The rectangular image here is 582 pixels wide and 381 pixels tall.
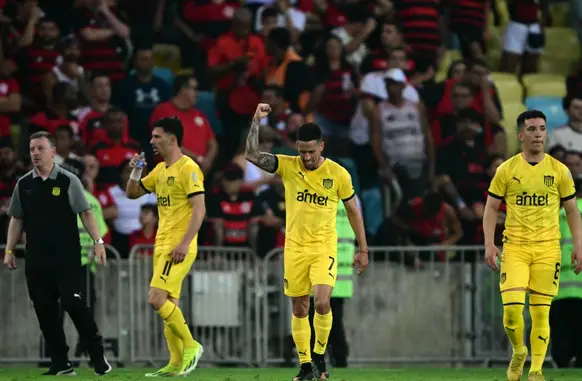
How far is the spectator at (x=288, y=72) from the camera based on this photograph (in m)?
22.0

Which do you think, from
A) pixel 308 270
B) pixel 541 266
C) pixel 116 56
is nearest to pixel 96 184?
pixel 116 56

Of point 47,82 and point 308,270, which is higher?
point 47,82

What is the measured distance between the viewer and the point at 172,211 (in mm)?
15500

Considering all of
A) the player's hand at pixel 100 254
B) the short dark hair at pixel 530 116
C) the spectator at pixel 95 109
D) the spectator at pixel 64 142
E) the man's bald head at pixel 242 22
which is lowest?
the player's hand at pixel 100 254

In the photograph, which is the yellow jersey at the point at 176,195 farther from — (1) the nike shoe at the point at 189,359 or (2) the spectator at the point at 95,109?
(2) the spectator at the point at 95,109

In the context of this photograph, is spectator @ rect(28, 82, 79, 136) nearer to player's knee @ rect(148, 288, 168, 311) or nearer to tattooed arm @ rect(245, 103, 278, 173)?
player's knee @ rect(148, 288, 168, 311)

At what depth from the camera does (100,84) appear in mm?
21250

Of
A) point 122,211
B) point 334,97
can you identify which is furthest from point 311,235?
point 334,97

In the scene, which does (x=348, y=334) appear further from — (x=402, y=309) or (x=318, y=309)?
(x=318, y=309)

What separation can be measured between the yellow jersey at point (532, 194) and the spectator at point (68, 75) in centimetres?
883

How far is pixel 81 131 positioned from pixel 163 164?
18.6 feet

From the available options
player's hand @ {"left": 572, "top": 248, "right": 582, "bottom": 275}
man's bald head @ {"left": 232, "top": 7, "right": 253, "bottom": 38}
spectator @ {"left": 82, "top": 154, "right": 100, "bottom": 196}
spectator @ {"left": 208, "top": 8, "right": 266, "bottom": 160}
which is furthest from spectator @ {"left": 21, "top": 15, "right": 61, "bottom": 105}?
player's hand @ {"left": 572, "top": 248, "right": 582, "bottom": 275}

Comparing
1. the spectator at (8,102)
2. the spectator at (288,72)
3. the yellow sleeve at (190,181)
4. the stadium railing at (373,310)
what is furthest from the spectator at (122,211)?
the yellow sleeve at (190,181)

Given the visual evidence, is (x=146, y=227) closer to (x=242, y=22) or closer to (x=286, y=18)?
(x=242, y=22)
